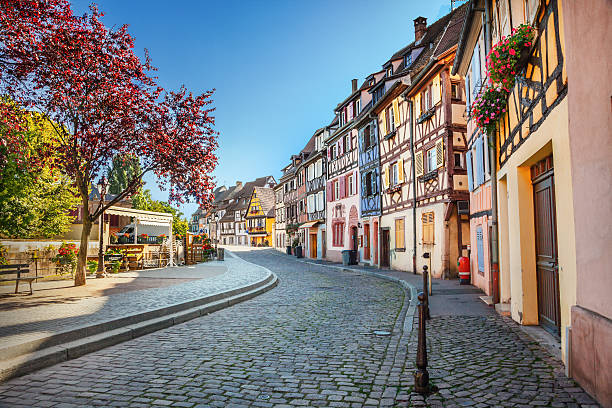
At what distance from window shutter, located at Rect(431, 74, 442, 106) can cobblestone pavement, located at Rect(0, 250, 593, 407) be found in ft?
35.4

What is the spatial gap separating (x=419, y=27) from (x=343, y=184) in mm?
10836

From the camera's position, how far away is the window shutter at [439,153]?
16727 mm

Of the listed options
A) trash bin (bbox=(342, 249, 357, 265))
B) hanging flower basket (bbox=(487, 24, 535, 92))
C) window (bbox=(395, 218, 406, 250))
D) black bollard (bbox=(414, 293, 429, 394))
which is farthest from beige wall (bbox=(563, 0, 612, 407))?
trash bin (bbox=(342, 249, 357, 265))

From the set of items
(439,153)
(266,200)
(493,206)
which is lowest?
(493,206)

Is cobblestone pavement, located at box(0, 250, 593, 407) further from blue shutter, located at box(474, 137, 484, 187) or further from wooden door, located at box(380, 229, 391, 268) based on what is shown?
wooden door, located at box(380, 229, 391, 268)

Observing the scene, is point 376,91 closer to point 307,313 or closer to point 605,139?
point 307,313

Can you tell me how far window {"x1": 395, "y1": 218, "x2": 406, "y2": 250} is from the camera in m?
21.2

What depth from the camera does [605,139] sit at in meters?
3.78

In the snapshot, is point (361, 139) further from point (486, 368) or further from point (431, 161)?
point (486, 368)

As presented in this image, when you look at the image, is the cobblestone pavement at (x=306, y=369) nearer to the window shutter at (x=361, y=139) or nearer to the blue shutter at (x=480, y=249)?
the blue shutter at (x=480, y=249)

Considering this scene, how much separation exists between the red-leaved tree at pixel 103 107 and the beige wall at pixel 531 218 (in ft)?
26.7

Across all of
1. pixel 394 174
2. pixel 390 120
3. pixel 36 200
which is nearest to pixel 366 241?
pixel 394 174

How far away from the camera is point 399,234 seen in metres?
21.6

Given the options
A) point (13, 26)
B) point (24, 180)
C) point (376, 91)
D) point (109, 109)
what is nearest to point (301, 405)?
point (13, 26)
